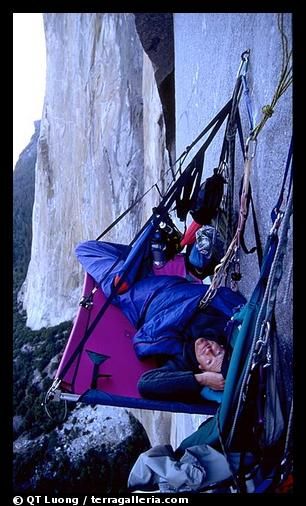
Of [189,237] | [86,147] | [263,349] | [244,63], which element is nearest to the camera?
[263,349]

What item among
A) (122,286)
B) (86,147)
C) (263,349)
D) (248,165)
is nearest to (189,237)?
(122,286)

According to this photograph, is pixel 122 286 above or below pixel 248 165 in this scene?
below

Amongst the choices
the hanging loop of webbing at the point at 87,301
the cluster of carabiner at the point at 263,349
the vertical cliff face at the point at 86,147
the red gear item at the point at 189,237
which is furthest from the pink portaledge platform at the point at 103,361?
the vertical cliff face at the point at 86,147

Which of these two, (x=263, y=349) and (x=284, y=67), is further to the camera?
(x=284, y=67)

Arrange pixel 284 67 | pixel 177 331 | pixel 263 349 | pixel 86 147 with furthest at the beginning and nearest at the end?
pixel 86 147 < pixel 177 331 < pixel 284 67 < pixel 263 349

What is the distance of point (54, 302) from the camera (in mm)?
6457

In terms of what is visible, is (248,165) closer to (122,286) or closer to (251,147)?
(251,147)

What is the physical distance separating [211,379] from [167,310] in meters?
0.24

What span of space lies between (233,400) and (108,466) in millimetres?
4557

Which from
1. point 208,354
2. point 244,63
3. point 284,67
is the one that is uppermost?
point 244,63

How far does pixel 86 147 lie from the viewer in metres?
5.14

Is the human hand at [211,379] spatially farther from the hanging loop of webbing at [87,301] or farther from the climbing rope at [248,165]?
the hanging loop of webbing at [87,301]

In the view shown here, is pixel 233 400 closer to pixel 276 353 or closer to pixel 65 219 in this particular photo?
pixel 276 353
